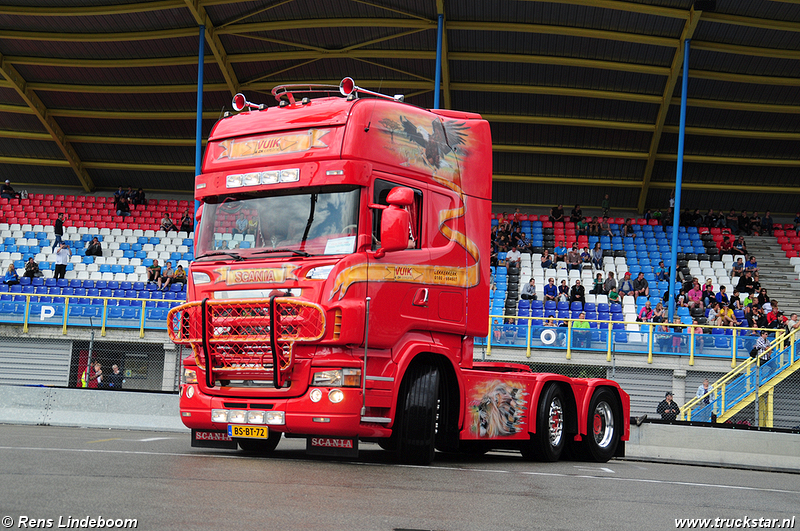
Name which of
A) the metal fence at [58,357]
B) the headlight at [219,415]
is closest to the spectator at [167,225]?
the metal fence at [58,357]

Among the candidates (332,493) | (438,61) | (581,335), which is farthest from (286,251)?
(438,61)

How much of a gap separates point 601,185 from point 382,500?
31.7 meters

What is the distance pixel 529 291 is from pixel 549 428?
14957 millimetres

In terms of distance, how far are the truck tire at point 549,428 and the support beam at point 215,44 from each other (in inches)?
854

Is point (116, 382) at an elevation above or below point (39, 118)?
below

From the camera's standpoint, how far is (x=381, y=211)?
30.7ft

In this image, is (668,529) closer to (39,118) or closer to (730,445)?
(730,445)

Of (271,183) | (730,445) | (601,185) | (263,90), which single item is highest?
(263,90)

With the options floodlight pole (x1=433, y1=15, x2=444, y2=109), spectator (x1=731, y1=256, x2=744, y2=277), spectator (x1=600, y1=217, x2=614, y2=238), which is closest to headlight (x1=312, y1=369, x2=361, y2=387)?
floodlight pole (x1=433, y1=15, x2=444, y2=109)

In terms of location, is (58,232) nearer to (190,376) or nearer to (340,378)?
(190,376)

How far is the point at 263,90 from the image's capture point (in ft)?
110

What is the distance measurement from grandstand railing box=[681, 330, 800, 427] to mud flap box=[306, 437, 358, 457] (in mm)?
13557

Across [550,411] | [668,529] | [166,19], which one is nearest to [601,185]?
[166,19]

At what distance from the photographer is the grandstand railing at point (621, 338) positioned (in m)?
22.2
